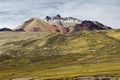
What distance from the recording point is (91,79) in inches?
7475

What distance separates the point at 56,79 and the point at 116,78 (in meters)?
40.9

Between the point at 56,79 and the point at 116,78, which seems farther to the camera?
the point at 56,79

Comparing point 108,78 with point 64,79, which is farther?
point 64,79

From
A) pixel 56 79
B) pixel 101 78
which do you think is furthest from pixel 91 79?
pixel 56 79

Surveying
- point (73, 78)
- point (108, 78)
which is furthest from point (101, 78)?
point (73, 78)

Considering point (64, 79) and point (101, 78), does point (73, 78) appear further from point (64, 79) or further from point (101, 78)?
point (101, 78)

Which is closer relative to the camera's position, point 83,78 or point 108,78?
point 108,78

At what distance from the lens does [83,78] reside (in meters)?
197

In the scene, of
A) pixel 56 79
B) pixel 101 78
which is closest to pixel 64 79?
pixel 56 79

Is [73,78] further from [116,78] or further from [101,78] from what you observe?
[116,78]

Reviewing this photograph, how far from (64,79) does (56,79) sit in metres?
5.95

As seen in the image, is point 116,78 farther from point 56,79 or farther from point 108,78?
point 56,79

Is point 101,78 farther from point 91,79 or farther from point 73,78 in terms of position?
point 73,78

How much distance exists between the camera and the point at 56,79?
199875mm
